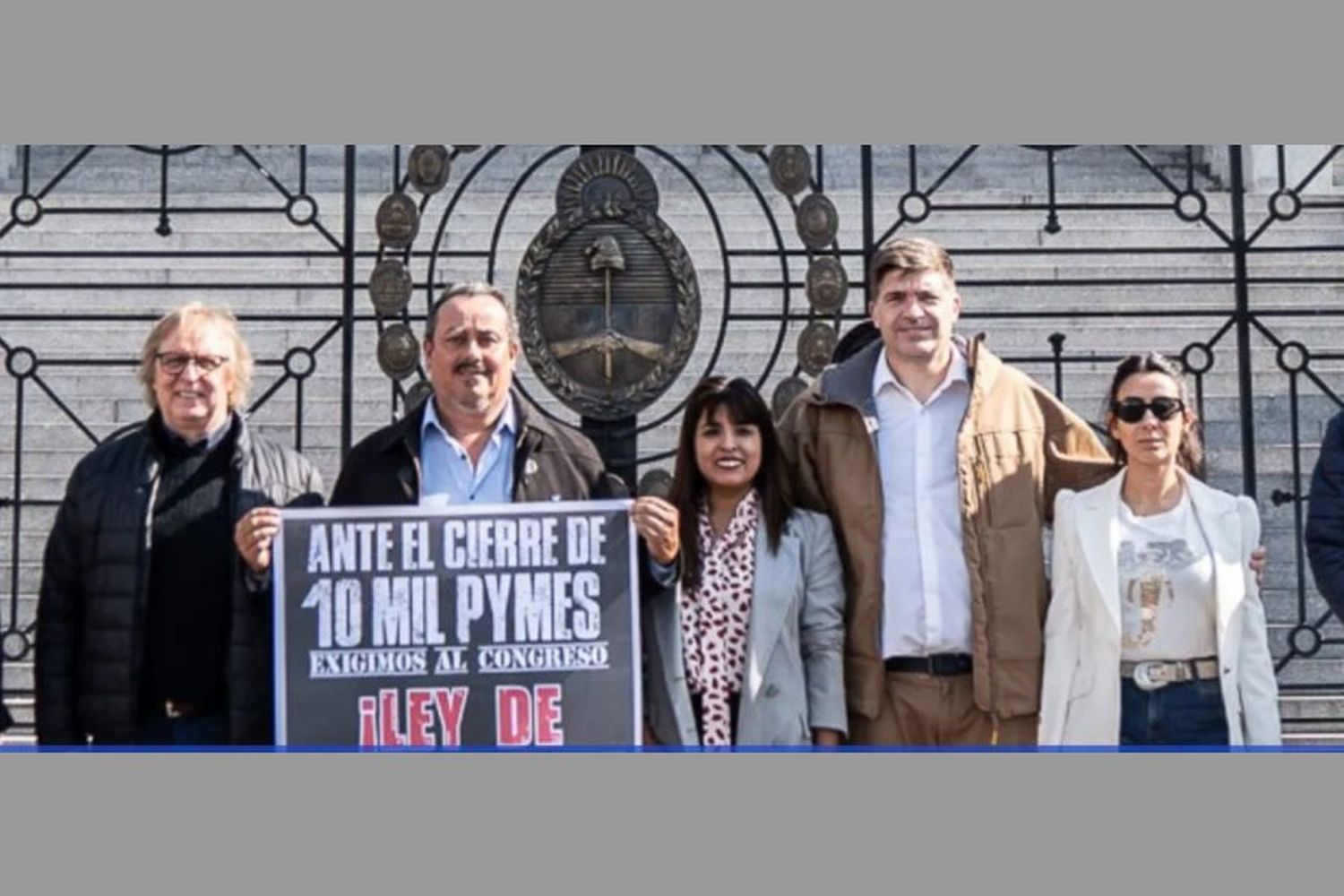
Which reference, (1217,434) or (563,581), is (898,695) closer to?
(563,581)

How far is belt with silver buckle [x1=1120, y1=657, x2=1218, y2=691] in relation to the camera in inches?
238

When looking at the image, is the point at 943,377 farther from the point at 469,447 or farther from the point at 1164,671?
the point at 469,447

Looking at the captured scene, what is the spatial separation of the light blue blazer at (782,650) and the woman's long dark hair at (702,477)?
52mm

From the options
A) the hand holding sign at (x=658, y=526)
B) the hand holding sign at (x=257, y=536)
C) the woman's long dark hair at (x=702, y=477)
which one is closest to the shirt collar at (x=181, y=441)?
the hand holding sign at (x=257, y=536)

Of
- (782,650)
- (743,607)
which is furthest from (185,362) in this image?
(782,650)

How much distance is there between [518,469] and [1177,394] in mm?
1987

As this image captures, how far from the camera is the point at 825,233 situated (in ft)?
32.7

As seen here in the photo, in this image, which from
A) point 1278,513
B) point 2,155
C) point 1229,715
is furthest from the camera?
point 2,155

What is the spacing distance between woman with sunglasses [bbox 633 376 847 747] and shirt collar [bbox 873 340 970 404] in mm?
420

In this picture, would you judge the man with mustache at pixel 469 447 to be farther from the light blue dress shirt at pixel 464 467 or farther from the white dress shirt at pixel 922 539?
the white dress shirt at pixel 922 539

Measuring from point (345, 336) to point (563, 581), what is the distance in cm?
405

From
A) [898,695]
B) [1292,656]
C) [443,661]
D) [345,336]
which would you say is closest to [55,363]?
[345,336]

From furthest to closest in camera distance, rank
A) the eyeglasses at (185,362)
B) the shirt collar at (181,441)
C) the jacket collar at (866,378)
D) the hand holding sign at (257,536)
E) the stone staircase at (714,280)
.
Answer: the stone staircase at (714,280) → the jacket collar at (866,378) → the shirt collar at (181,441) → the eyeglasses at (185,362) → the hand holding sign at (257,536)

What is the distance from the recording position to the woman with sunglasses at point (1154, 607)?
237 inches
